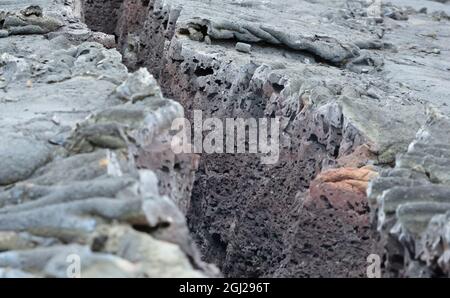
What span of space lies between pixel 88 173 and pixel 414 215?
131cm

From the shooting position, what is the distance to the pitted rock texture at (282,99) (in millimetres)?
5383

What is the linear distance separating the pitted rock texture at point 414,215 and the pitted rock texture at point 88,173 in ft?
2.65

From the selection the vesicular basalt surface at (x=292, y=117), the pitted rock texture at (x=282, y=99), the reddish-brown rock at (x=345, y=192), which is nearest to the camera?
the vesicular basalt surface at (x=292, y=117)

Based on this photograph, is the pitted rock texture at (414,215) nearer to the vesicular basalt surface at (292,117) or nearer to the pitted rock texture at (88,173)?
the vesicular basalt surface at (292,117)

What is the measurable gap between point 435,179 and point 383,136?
1.07 meters

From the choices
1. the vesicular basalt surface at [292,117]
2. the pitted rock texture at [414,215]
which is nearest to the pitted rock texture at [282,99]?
the vesicular basalt surface at [292,117]

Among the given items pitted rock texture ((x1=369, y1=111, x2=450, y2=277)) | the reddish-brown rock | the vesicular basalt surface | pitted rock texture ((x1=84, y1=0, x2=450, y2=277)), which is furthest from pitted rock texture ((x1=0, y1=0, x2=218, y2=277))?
the reddish-brown rock

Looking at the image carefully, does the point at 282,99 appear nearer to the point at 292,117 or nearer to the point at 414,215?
the point at 292,117

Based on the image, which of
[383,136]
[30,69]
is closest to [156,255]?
[383,136]

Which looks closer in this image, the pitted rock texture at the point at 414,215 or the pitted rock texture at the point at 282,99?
the pitted rock texture at the point at 414,215

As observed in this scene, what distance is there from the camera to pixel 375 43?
8391mm

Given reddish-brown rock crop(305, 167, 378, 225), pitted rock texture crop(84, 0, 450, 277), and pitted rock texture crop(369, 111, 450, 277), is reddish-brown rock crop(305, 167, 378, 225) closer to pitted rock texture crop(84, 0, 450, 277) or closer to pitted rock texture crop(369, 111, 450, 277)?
pitted rock texture crop(84, 0, 450, 277)

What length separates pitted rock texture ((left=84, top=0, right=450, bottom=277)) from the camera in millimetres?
5383
